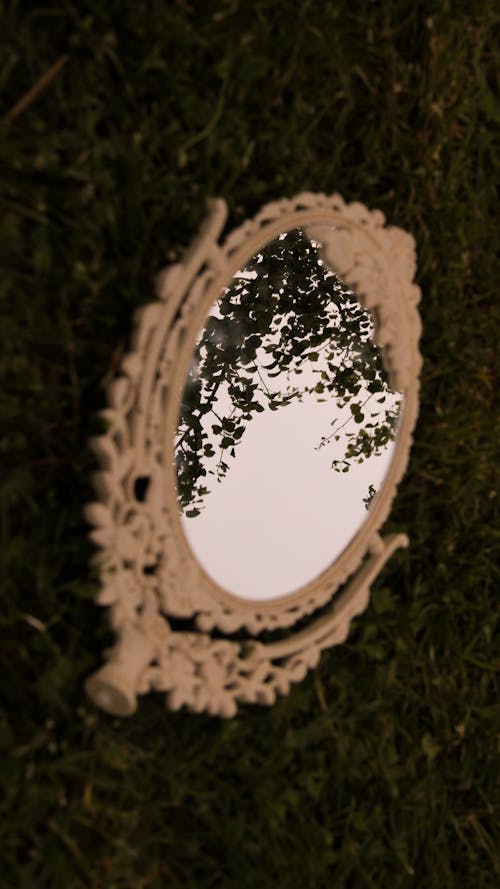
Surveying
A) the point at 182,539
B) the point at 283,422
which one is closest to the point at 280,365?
the point at 283,422

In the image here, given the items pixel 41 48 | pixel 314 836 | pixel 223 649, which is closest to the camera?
pixel 41 48

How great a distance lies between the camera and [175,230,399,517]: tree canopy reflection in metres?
1.06

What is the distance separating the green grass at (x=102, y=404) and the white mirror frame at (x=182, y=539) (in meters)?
0.03

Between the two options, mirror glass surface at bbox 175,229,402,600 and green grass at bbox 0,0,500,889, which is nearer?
green grass at bbox 0,0,500,889

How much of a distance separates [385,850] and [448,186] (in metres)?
0.68

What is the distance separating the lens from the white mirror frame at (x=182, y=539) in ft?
2.63

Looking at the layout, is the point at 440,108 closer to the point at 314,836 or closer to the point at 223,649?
the point at 223,649

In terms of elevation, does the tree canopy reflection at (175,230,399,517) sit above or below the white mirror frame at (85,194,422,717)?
above

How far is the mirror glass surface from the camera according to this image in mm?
969

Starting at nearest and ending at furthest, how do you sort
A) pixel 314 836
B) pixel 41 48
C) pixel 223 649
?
1. pixel 41 48
2. pixel 223 649
3. pixel 314 836

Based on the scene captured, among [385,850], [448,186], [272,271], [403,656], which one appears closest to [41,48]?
[272,271]

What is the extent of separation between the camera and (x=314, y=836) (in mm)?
1016

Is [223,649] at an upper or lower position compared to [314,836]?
upper

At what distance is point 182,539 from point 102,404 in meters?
0.12
